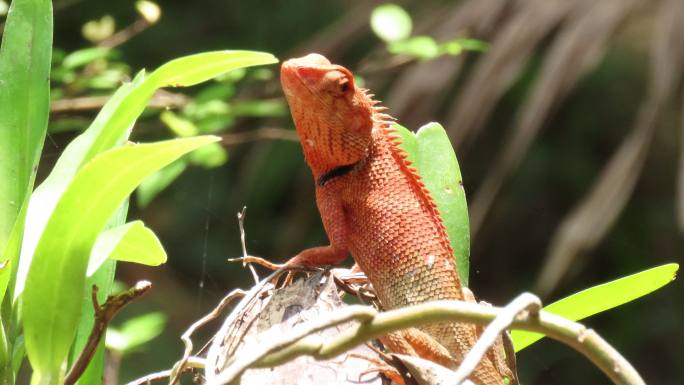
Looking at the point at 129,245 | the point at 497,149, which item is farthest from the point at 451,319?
the point at 497,149

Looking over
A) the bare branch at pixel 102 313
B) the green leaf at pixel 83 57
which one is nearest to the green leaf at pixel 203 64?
the bare branch at pixel 102 313

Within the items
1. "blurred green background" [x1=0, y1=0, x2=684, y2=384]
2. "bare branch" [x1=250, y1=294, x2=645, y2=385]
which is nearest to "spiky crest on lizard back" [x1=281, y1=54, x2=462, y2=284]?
"bare branch" [x1=250, y1=294, x2=645, y2=385]

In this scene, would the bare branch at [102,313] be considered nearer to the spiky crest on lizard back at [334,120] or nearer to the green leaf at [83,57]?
the spiky crest on lizard back at [334,120]

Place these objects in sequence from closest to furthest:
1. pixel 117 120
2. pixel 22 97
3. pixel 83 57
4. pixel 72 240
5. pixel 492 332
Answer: pixel 492 332 → pixel 72 240 → pixel 117 120 → pixel 22 97 → pixel 83 57

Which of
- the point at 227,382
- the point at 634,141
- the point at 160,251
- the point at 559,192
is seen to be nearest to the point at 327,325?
the point at 227,382

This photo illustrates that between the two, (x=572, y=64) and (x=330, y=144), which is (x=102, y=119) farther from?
(x=572, y=64)

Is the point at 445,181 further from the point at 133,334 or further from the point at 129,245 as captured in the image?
the point at 133,334

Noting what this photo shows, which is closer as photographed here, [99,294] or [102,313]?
[102,313]
